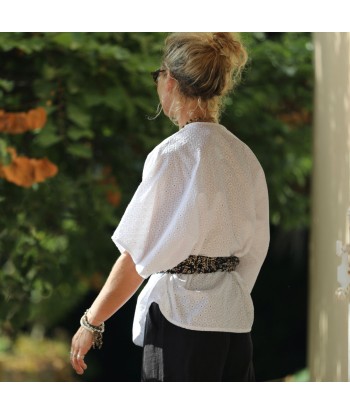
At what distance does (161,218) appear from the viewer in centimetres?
217

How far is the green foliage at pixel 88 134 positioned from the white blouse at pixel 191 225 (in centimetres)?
169

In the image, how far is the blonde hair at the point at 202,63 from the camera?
7.17 ft

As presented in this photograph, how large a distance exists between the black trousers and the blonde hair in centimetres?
54

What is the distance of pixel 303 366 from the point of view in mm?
5844

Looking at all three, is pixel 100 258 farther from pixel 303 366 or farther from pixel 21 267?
pixel 303 366

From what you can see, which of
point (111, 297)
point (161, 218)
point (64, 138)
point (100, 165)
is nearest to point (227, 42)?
point (161, 218)

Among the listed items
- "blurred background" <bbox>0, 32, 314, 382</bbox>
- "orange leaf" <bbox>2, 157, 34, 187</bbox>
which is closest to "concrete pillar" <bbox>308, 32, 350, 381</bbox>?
"blurred background" <bbox>0, 32, 314, 382</bbox>

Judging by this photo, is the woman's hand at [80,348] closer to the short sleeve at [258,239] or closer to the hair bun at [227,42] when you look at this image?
the short sleeve at [258,239]

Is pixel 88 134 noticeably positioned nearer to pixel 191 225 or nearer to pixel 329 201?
pixel 329 201
